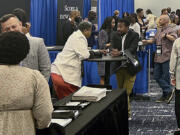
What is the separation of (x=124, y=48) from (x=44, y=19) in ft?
13.6

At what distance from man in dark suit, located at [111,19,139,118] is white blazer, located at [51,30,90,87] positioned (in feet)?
2.69

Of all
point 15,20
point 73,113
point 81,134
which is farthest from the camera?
point 15,20

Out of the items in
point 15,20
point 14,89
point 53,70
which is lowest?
point 53,70

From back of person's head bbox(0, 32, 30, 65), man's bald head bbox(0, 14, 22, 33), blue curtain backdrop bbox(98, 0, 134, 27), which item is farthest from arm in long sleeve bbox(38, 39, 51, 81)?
blue curtain backdrop bbox(98, 0, 134, 27)

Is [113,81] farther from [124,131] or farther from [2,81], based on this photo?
[2,81]

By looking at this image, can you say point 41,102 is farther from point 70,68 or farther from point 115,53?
point 115,53

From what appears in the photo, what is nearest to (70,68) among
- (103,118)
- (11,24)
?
(11,24)

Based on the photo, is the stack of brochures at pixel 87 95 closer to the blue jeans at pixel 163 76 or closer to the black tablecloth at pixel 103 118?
the black tablecloth at pixel 103 118

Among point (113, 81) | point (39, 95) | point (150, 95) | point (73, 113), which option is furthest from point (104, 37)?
point (39, 95)

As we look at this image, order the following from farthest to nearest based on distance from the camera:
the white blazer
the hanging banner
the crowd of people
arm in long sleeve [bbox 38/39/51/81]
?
the hanging banner, the white blazer, arm in long sleeve [bbox 38/39/51/81], the crowd of people

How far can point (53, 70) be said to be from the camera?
5.00 metres

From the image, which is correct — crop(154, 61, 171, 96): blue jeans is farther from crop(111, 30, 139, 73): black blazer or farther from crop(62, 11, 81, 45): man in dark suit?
crop(62, 11, 81, 45): man in dark suit

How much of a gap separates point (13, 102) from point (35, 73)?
0.18 meters

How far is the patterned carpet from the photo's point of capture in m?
5.00
